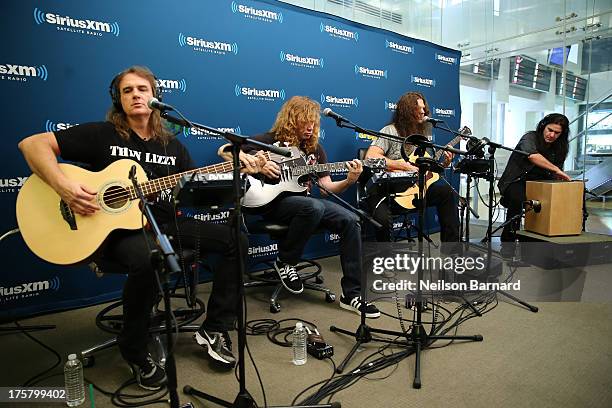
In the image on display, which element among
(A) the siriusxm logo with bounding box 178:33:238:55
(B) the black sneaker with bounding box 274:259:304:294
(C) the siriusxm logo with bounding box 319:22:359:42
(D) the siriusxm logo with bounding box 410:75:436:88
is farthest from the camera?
(D) the siriusxm logo with bounding box 410:75:436:88

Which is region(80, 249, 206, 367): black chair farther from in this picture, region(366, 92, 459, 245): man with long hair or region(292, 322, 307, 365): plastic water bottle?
region(366, 92, 459, 245): man with long hair

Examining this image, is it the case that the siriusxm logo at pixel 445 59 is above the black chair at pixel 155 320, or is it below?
above

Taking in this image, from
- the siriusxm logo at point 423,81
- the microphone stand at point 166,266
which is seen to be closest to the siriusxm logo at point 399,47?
the siriusxm logo at point 423,81

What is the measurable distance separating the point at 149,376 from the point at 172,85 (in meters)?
1.91

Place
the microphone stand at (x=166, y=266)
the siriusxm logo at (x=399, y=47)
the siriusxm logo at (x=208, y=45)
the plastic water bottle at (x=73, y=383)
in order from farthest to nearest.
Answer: the siriusxm logo at (x=399, y=47)
the siriusxm logo at (x=208, y=45)
the plastic water bottle at (x=73, y=383)
the microphone stand at (x=166, y=266)

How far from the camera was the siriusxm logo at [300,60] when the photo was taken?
326 cm

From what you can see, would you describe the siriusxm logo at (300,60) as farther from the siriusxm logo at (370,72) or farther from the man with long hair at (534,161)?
the man with long hair at (534,161)

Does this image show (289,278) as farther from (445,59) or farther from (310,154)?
(445,59)

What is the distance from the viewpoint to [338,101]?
144 inches

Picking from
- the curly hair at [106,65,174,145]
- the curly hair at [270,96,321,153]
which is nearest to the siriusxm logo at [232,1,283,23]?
the curly hair at [270,96,321,153]

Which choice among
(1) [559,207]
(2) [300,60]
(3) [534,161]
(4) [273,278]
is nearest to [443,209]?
(1) [559,207]

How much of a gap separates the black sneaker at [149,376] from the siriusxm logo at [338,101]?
2585 millimetres

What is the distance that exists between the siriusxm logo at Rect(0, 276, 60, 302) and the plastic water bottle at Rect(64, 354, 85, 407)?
3.32 feet

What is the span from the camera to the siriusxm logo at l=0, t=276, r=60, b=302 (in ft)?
7.57
